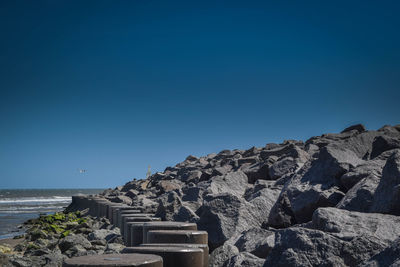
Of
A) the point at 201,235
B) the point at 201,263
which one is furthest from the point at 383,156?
the point at 201,263

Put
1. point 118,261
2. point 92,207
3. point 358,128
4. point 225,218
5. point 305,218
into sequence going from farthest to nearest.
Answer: point 92,207, point 358,128, point 225,218, point 305,218, point 118,261

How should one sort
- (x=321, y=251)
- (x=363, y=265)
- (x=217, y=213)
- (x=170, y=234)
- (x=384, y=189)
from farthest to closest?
(x=217, y=213), (x=170, y=234), (x=384, y=189), (x=321, y=251), (x=363, y=265)

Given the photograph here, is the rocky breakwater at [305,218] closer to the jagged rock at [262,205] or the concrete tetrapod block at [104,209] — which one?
the jagged rock at [262,205]

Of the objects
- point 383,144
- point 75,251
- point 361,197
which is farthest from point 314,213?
point 75,251

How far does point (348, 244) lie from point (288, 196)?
6.92 ft

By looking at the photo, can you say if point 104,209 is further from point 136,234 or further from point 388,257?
point 388,257

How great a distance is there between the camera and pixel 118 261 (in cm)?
283

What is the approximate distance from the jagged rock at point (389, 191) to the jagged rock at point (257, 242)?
91 centimetres

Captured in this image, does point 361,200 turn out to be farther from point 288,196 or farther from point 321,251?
point 321,251

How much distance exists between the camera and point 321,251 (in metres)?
2.61

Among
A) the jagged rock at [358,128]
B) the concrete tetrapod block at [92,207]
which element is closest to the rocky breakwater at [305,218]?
the jagged rock at [358,128]

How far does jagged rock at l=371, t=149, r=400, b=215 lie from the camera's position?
3395 mm

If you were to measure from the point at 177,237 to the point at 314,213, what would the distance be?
1.47 meters

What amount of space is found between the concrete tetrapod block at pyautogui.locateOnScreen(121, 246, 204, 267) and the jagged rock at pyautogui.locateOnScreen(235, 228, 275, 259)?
1.48 ft
